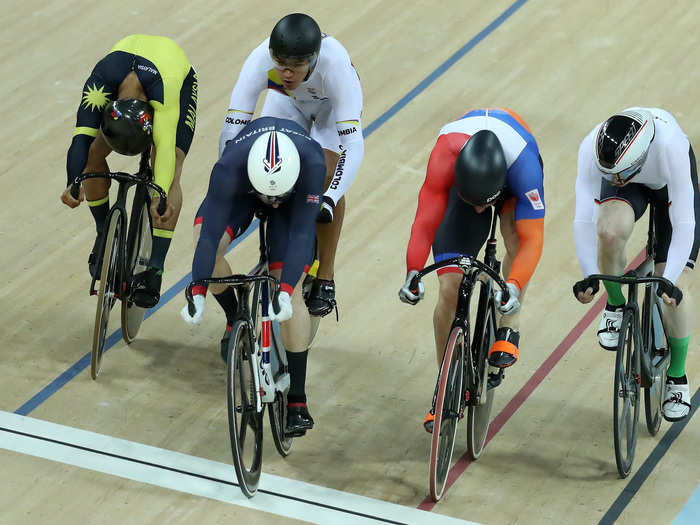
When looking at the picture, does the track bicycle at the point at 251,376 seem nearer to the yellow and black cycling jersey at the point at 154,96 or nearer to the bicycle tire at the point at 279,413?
the bicycle tire at the point at 279,413

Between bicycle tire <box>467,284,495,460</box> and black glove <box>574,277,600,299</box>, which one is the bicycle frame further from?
black glove <box>574,277,600,299</box>

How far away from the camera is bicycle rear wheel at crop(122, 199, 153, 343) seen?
19.3 feet

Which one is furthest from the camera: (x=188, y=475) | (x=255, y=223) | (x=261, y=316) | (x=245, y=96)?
(x=255, y=223)

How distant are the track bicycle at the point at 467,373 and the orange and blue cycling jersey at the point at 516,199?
5.6 inches

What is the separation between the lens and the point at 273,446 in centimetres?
551

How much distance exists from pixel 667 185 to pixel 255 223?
2689mm

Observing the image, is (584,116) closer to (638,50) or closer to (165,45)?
(638,50)

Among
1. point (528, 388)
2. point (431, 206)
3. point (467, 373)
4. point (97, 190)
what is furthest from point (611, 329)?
point (97, 190)

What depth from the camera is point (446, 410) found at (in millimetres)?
4949

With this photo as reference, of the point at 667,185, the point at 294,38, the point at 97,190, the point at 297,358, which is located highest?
the point at 294,38

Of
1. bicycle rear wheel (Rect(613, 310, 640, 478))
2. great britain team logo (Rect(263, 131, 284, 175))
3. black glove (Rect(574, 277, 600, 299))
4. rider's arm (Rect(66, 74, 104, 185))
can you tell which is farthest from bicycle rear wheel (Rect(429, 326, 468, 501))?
rider's arm (Rect(66, 74, 104, 185))

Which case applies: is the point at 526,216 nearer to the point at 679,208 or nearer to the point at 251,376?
the point at 679,208

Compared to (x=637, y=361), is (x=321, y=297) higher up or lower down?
lower down

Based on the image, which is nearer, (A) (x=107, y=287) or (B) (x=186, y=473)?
(B) (x=186, y=473)
